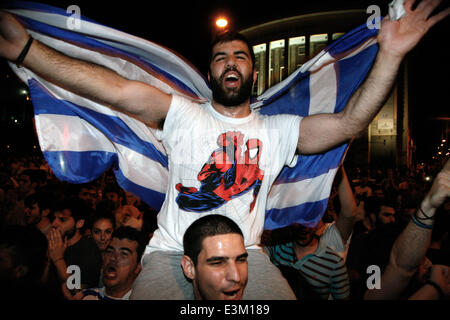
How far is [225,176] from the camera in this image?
222cm

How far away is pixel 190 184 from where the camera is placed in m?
2.15

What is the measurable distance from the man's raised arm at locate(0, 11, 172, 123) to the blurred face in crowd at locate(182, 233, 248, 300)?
1.01 m

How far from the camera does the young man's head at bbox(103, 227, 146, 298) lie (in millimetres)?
3359

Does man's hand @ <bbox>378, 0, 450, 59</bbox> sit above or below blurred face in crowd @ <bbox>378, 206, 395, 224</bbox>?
above

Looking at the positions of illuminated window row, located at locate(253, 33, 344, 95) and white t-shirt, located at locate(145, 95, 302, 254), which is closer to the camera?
white t-shirt, located at locate(145, 95, 302, 254)

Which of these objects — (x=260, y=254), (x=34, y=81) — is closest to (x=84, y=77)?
(x=34, y=81)

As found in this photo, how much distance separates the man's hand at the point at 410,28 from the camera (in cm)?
183

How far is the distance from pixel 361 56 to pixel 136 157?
2219 mm

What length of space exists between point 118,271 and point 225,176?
206 centimetres

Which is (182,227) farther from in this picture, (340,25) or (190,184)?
(340,25)

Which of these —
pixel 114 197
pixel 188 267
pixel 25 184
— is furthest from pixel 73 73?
pixel 25 184

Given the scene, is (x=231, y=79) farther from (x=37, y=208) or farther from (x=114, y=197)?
(x=114, y=197)

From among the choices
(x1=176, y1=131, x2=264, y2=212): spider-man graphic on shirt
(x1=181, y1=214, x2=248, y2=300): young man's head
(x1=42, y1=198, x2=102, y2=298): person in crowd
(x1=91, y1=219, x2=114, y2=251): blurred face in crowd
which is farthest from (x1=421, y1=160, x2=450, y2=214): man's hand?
(x1=91, y1=219, x2=114, y2=251): blurred face in crowd
